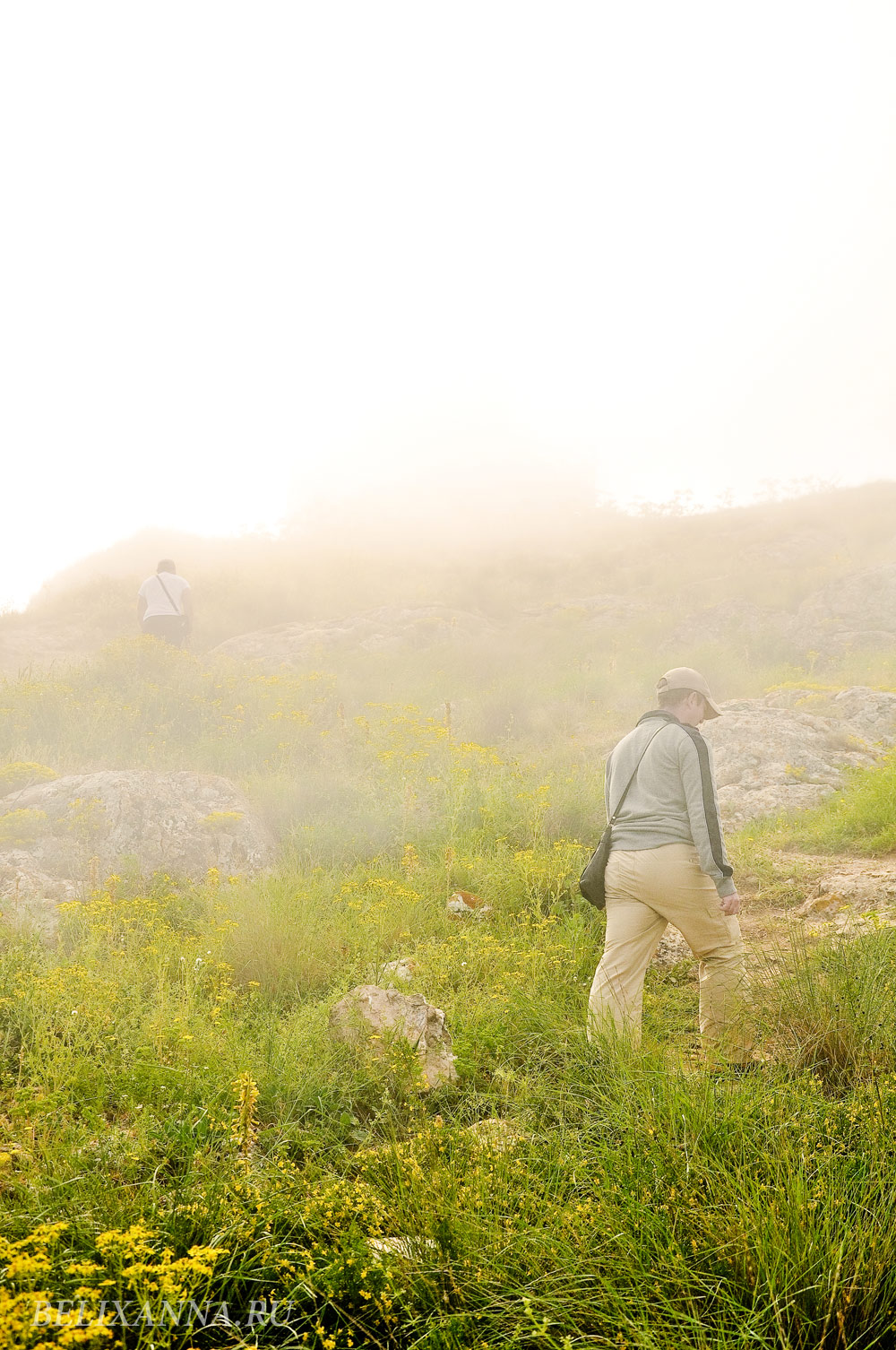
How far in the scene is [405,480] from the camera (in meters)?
35.1

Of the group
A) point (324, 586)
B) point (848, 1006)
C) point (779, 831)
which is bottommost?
point (779, 831)

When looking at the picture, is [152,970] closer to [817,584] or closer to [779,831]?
[779,831]

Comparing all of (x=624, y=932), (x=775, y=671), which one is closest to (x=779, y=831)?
(x=624, y=932)

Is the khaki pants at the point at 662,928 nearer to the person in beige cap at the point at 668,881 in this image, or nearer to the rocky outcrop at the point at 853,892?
the person in beige cap at the point at 668,881

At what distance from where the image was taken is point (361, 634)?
17250 millimetres

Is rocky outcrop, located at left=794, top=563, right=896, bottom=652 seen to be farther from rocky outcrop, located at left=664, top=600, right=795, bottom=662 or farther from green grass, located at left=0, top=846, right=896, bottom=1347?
green grass, located at left=0, top=846, right=896, bottom=1347

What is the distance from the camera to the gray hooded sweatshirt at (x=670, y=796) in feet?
12.7

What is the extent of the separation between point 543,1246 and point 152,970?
10.6ft

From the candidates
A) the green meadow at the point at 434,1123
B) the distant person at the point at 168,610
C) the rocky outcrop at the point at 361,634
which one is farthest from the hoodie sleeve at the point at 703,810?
the rocky outcrop at the point at 361,634

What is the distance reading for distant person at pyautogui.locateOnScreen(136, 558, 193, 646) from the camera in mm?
11812

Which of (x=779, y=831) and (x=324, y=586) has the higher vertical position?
(x=324, y=586)

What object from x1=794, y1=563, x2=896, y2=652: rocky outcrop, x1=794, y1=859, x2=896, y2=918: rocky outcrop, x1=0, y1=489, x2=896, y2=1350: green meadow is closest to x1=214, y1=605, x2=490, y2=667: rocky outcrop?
x1=794, y1=563, x2=896, y2=652: rocky outcrop

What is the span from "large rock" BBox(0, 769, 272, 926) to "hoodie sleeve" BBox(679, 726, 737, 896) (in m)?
4.38

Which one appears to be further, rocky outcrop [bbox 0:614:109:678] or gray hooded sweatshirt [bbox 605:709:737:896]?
rocky outcrop [bbox 0:614:109:678]
